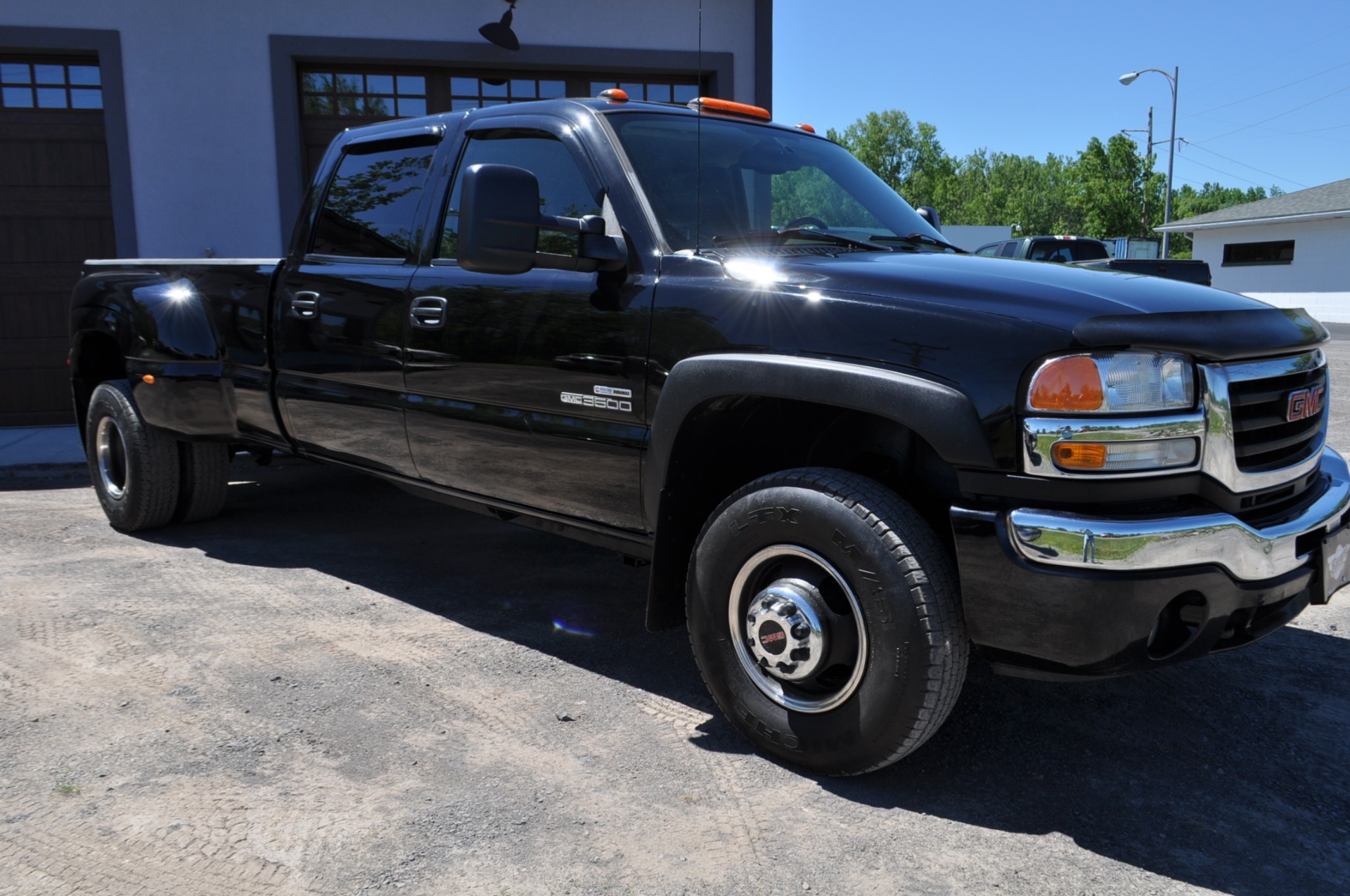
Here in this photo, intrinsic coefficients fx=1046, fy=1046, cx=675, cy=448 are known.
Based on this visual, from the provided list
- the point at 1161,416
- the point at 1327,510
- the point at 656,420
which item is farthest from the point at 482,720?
the point at 1327,510

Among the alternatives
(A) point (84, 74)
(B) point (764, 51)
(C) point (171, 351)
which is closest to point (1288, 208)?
(B) point (764, 51)

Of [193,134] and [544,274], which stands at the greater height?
[193,134]

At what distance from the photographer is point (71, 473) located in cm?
764

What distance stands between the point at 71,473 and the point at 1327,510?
7824 mm

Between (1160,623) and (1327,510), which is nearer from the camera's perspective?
(1160,623)

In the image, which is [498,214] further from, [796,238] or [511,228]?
[796,238]

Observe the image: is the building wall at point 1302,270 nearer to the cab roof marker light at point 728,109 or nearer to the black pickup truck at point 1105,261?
the black pickup truck at point 1105,261

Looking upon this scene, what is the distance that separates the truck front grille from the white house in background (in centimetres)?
3191

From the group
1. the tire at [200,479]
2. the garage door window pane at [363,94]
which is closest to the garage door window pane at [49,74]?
the garage door window pane at [363,94]

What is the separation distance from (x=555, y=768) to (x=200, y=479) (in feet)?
11.8

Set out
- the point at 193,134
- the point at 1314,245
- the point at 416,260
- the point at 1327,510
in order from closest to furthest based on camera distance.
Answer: the point at 1327,510, the point at 416,260, the point at 193,134, the point at 1314,245

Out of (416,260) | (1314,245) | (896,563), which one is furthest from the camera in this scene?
(1314,245)

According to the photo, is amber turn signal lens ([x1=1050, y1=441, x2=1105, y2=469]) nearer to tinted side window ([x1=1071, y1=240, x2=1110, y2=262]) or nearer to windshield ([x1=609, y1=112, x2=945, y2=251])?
windshield ([x1=609, y1=112, x2=945, y2=251])

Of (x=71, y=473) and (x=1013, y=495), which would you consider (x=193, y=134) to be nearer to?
(x=71, y=473)
